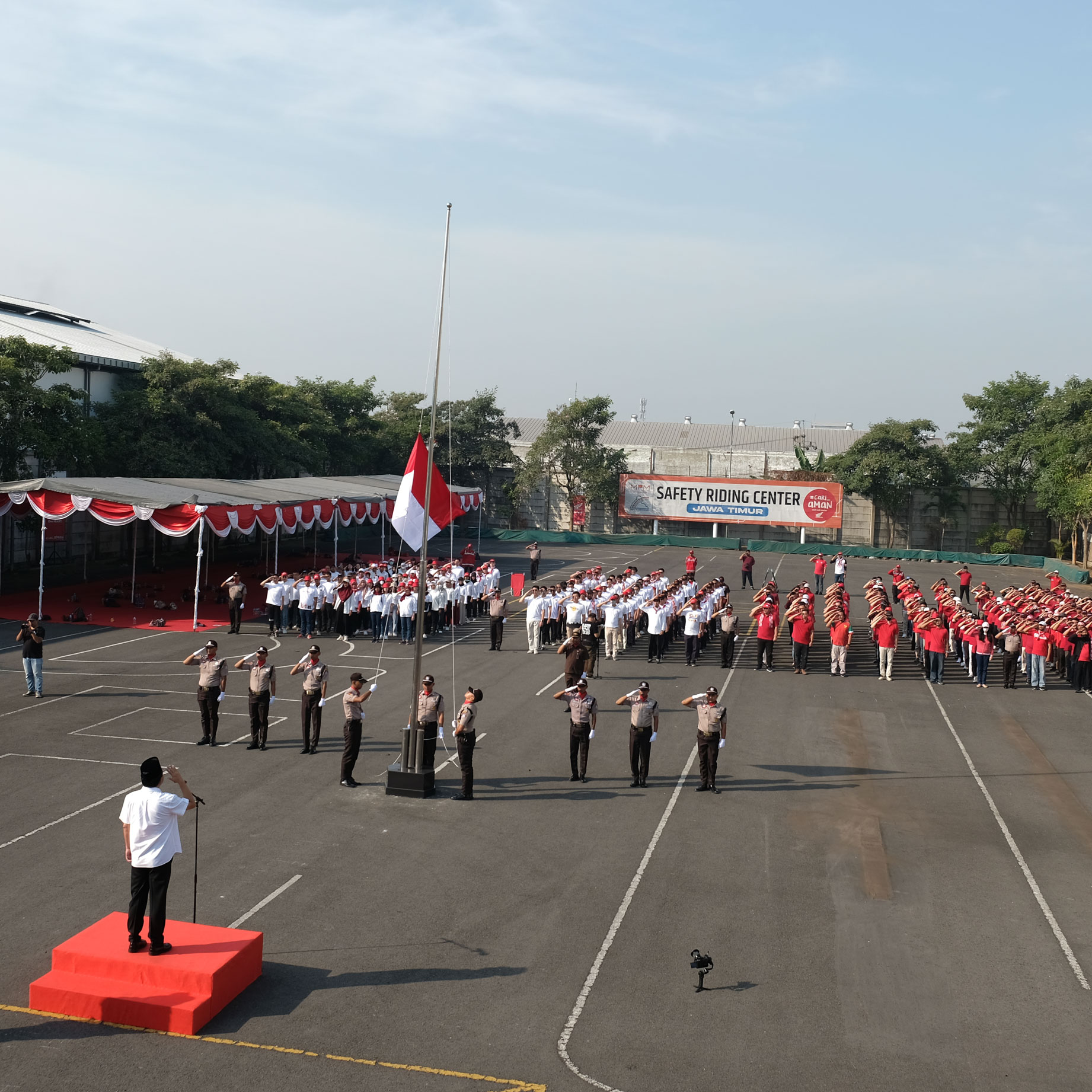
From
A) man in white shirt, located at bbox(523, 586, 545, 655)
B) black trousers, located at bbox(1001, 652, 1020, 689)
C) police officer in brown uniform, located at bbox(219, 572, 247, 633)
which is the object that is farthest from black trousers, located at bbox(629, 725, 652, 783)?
police officer in brown uniform, located at bbox(219, 572, 247, 633)

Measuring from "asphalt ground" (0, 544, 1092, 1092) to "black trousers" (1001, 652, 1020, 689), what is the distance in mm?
4054

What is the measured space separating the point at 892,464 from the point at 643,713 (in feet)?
164

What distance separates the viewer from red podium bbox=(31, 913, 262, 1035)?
8.49m

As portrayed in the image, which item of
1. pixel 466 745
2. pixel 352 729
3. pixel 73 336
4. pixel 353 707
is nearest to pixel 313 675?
pixel 353 707

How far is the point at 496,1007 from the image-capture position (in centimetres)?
898

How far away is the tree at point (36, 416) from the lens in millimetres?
33594

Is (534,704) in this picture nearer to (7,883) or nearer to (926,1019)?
(7,883)

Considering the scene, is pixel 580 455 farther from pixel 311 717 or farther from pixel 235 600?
pixel 311 717

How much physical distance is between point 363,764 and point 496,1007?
7721mm

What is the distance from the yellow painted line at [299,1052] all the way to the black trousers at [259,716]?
823 centimetres

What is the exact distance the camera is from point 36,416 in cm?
3497

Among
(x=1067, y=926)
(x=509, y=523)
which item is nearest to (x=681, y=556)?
(x=509, y=523)

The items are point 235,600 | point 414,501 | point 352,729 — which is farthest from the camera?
point 235,600

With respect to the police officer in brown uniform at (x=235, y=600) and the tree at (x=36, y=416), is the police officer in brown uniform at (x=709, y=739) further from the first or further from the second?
the tree at (x=36, y=416)
